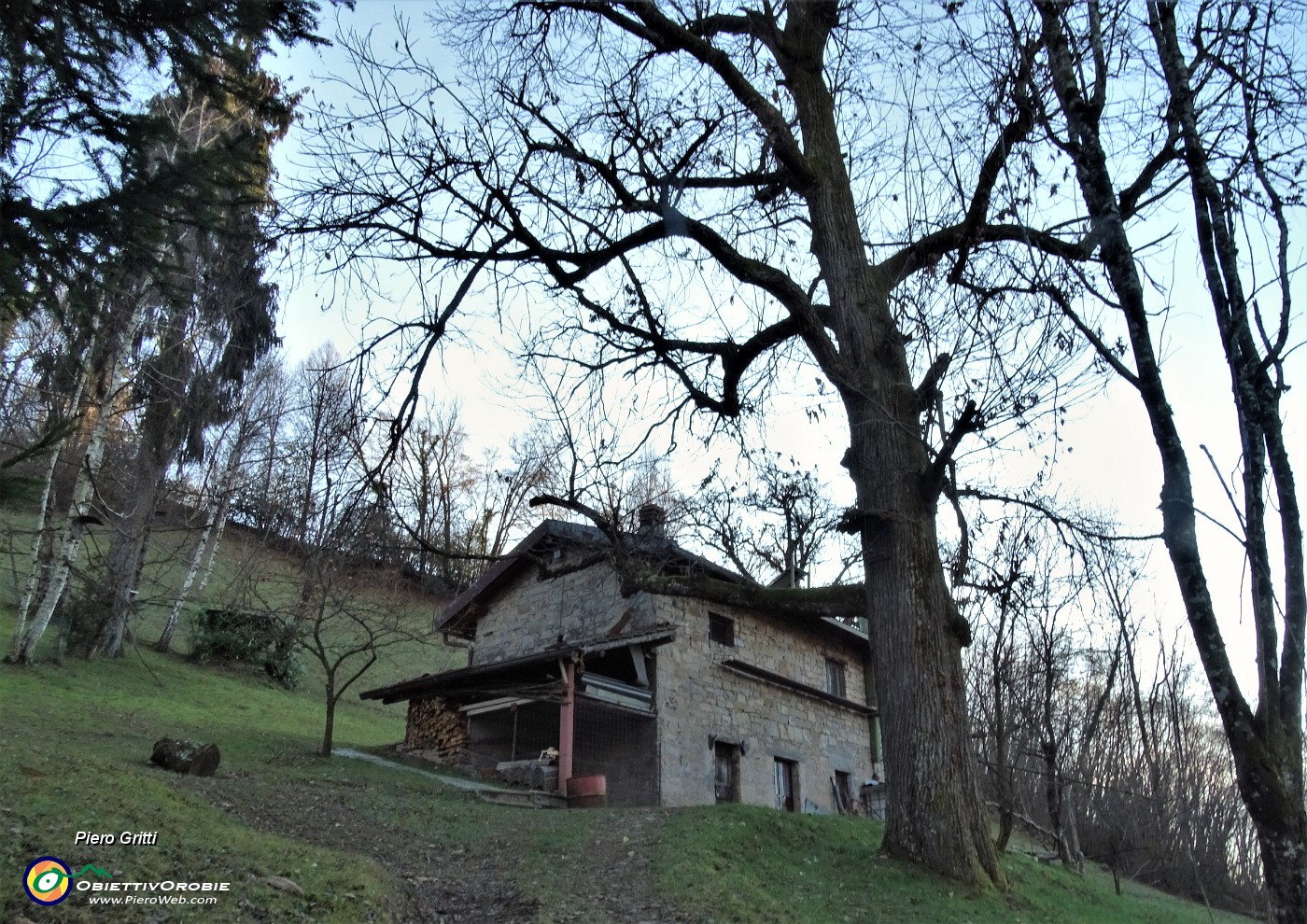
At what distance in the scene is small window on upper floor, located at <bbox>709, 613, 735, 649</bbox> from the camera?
56.4 feet

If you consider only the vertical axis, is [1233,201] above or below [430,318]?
below

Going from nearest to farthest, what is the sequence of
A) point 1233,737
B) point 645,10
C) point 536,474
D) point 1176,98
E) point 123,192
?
point 1233,737 → point 1176,98 → point 123,192 → point 645,10 → point 536,474

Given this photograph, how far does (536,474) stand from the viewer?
11.1m

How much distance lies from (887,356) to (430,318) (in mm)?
4131

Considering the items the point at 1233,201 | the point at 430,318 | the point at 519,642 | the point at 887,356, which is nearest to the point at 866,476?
the point at 887,356

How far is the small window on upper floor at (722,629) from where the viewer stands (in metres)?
17.2

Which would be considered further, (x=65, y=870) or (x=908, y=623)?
(x=908, y=623)

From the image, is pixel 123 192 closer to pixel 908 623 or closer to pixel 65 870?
pixel 65 870

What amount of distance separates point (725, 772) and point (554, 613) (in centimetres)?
478

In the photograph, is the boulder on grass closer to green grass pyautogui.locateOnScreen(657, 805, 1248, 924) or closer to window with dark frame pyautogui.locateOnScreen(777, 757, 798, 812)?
green grass pyautogui.locateOnScreen(657, 805, 1248, 924)

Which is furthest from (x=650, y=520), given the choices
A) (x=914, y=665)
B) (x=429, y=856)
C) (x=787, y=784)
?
(x=787, y=784)

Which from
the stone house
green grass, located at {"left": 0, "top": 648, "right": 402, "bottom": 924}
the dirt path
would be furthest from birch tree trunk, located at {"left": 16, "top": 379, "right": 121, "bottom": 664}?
the dirt path

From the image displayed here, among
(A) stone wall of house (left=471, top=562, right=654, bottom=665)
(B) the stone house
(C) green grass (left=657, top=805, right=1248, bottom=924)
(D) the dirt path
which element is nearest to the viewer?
(D) the dirt path

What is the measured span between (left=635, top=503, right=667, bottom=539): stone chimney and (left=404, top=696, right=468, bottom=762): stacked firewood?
9184 millimetres
